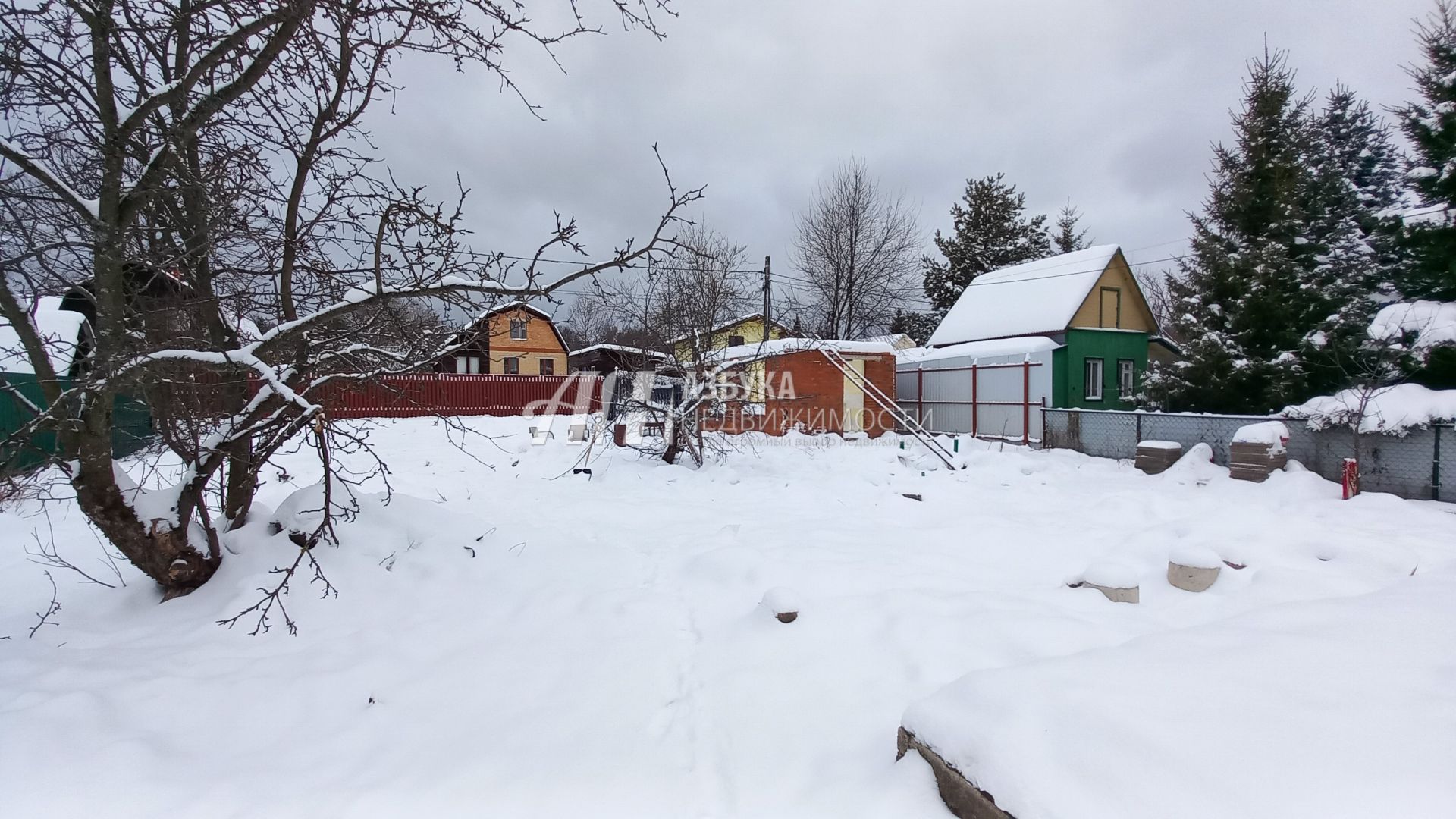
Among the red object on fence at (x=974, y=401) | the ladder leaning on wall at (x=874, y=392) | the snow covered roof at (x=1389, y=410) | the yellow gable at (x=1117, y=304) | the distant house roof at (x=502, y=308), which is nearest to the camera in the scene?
the distant house roof at (x=502, y=308)

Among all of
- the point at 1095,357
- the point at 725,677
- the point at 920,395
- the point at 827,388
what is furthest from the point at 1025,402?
the point at 725,677

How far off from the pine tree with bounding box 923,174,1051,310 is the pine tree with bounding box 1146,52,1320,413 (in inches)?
572

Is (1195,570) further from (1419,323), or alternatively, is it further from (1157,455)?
(1419,323)

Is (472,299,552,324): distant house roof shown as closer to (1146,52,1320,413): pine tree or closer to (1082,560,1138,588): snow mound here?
(1082,560,1138,588): snow mound

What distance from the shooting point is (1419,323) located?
9.28 m

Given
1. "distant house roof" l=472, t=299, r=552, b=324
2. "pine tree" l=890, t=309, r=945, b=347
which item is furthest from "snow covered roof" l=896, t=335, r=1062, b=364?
"distant house roof" l=472, t=299, r=552, b=324

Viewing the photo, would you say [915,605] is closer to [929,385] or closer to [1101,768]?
[1101,768]

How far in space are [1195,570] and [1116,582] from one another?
0.74 m

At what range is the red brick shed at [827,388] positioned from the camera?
568 inches

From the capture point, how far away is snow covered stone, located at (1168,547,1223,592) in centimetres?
432

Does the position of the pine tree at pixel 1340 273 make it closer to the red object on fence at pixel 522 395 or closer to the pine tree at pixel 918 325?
the red object on fence at pixel 522 395

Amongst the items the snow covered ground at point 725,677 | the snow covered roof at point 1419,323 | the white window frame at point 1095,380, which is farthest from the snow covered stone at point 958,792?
the white window frame at point 1095,380

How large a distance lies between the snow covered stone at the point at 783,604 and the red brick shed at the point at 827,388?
9.87 metres

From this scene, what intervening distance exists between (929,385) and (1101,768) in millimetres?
17001
